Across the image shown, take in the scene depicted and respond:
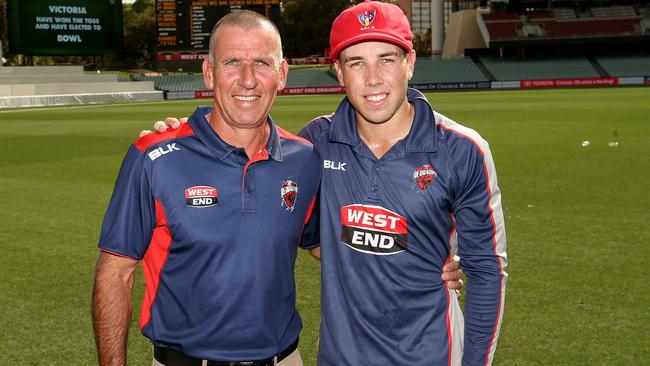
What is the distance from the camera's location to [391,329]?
278 cm

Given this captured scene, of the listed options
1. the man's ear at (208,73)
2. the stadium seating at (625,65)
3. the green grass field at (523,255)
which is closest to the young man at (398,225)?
the man's ear at (208,73)

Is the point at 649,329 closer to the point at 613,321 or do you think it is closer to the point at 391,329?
the point at 613,321

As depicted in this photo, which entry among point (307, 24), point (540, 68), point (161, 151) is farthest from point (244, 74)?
point (307, 24)

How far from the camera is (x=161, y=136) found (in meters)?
2.85

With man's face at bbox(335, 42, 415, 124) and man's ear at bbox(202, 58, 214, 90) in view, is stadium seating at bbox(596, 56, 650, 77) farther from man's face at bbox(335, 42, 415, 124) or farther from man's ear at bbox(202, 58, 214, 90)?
man's ear at bbox(202, 58, 214, 90)

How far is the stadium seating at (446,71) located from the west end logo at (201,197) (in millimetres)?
59483

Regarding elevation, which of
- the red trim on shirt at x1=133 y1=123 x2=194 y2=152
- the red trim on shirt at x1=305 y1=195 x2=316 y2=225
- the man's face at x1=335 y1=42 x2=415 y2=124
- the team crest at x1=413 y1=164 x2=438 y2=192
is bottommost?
the red trim on shirt at x1=305 y1=195 x2=316 y2=225

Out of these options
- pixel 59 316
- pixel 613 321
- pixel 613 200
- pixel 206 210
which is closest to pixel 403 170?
pixel 206 210

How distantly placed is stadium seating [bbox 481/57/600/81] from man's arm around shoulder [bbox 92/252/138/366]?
63477mm

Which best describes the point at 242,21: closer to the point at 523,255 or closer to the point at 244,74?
the point at 244,74

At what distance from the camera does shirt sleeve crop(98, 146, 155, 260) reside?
272 centimetres

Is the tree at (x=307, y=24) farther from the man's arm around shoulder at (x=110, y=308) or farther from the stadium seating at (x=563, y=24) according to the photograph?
the man's arm around shoulder at (x=110, y=308)

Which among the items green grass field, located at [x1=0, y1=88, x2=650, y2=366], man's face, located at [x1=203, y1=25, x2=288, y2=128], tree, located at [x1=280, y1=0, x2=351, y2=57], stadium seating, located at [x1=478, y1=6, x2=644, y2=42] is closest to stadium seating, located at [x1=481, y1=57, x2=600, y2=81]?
stadium seating, located at [x1=478, y1=6, x2=644, y2=42]

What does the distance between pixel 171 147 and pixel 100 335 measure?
2.53ft
